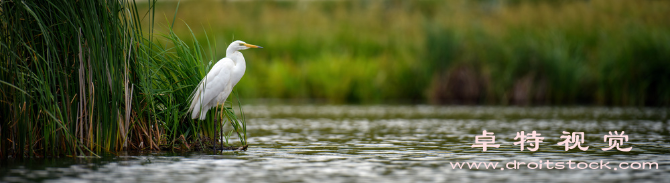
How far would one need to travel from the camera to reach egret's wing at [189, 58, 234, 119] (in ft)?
31.0

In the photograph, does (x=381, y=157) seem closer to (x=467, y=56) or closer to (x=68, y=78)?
(x=68, y=78)

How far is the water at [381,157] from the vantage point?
7.33 m

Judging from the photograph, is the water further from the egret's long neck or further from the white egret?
the egret's long neck

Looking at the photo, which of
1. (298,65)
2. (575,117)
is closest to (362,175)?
(575,117)

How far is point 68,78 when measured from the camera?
8594mm

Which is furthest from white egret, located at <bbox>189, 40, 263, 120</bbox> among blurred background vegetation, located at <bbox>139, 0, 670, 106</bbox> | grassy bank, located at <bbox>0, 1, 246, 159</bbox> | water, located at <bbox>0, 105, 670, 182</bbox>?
blurred background vegetation, located at <bbox>139, 0, 670, 106</bbox>

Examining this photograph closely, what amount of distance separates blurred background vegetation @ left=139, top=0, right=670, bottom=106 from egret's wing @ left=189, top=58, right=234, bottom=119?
1152 cm

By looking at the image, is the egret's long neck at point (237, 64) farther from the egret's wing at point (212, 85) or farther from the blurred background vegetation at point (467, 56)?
the blurred background vegetation at point (467, 56)

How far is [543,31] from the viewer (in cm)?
2592

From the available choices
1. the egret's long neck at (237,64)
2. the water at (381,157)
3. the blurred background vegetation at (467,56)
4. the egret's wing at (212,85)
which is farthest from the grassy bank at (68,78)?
the blurred background vegetation at (467,56)

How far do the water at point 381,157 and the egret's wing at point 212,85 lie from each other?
0.64 m

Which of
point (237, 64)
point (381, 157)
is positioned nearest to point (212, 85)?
point (237, 64)

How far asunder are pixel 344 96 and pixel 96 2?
18941 mm

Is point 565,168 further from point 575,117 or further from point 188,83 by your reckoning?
point 575,117
